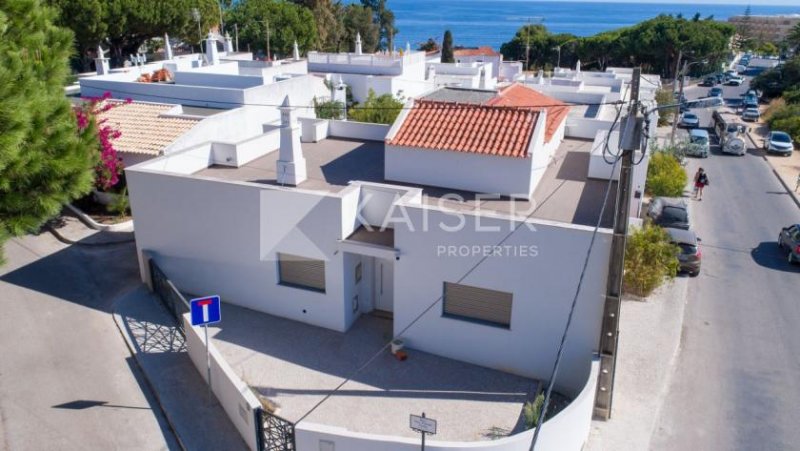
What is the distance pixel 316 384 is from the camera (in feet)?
41.3

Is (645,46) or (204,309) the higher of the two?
(645,46)

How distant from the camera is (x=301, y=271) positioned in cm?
1466

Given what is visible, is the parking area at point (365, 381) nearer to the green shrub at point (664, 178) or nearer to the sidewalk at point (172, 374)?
the sidewalk at point (172, 374)

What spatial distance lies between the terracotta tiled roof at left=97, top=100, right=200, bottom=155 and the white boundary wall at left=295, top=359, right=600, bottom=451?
1397 centimetres

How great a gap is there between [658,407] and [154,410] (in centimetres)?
1066

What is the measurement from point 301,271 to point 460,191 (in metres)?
4.62

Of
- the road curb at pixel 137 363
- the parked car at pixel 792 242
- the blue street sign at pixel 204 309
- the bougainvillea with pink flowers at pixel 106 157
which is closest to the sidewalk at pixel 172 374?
the road curb at pixel 137 363

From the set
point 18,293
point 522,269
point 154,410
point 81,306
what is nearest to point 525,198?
point 522,269

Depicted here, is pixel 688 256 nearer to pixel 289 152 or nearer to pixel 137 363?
pixel 289 152

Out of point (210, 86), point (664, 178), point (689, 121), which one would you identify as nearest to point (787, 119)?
point (689, 121)

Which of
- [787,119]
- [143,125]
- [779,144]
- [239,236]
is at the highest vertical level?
[143,125]

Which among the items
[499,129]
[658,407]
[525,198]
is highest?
[499,129]

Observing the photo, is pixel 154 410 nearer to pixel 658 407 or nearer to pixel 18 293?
pixel 18 293

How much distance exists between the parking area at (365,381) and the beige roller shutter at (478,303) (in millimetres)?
1186
